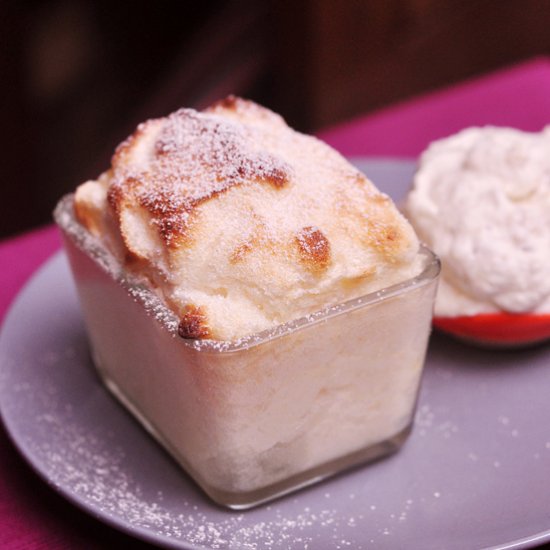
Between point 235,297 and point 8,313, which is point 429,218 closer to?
point 235,297

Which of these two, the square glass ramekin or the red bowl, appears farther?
the red bowl

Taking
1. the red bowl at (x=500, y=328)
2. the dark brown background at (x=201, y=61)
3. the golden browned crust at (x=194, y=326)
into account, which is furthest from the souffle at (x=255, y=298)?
the dark brown background at (x=201, y=61)

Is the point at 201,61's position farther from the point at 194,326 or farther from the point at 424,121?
the point at 194,326

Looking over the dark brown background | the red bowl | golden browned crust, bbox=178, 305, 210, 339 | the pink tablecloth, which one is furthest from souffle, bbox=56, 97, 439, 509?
the dark brown background

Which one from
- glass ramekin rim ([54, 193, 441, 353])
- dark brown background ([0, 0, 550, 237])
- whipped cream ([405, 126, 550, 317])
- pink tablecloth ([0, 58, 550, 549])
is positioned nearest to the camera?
glass ramekin rim ([54, 193, 441, 353])

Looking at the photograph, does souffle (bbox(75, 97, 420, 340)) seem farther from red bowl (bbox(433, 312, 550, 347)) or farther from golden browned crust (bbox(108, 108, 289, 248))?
red bowl (bbox(433, 312, 550, 347))

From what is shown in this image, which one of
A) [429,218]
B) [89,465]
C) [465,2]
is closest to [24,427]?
[89,465]
